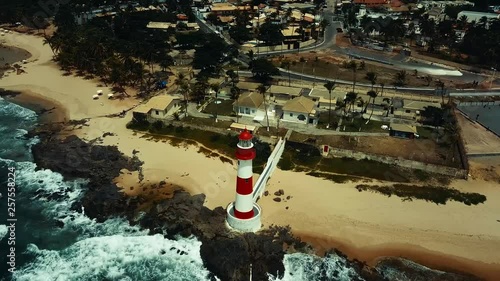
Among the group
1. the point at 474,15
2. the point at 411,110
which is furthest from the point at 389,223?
the point at 474,15

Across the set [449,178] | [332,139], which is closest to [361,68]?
[332,139]

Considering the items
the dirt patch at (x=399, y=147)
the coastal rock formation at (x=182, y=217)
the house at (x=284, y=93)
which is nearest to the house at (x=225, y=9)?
the house at (x=284, y=93)

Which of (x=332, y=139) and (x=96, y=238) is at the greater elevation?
(x=332, y=139)

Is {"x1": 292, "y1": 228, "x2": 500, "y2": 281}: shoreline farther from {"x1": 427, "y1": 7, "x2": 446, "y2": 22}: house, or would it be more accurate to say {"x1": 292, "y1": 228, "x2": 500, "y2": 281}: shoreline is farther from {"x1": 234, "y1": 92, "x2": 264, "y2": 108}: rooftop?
{"x1": 427, "y1": 7, "x2": 446, "y2": 22}: house

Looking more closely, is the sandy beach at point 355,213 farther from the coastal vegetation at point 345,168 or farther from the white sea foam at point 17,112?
the white sea foam at point 17,112

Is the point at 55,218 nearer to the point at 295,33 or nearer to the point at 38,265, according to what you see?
the point at 38,265

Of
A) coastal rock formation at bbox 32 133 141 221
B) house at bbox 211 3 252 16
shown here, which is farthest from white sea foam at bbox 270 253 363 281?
house at bbox 211 3 252 16
